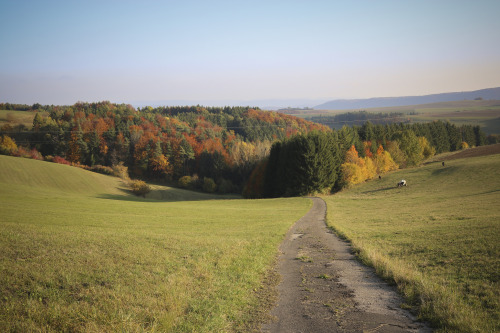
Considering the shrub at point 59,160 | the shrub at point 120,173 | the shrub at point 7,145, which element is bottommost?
the shrub at point 120,173

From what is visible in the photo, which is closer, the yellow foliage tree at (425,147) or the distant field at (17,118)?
the yellow foliage tree at (425,147)

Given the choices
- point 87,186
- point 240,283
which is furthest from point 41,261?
point 87,186

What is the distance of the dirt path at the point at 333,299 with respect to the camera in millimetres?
6930

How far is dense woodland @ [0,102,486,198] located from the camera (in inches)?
2520

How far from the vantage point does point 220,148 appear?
11256cm

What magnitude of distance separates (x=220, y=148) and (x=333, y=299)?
105611mm

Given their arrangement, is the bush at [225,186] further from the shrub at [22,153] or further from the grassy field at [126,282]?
the grassy field at [126,282]

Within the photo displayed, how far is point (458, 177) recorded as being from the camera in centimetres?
5016

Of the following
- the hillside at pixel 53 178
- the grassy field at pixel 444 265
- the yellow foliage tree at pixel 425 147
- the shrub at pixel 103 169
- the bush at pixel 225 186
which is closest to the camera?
the grassy field at pixel 444 265

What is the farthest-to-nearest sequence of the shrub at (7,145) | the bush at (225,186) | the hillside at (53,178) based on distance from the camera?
the bush at (225,186) < the shrub at (7,145) < the hillside at (53,178)

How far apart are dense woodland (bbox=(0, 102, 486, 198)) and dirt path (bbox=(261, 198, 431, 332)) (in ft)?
155

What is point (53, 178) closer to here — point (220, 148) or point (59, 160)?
point (59, 160)

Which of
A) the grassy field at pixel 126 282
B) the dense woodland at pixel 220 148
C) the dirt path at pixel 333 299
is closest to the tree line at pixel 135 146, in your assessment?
the dense woodland at pixel 220 148

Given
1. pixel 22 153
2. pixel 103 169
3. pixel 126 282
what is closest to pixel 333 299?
pixel 126 282
